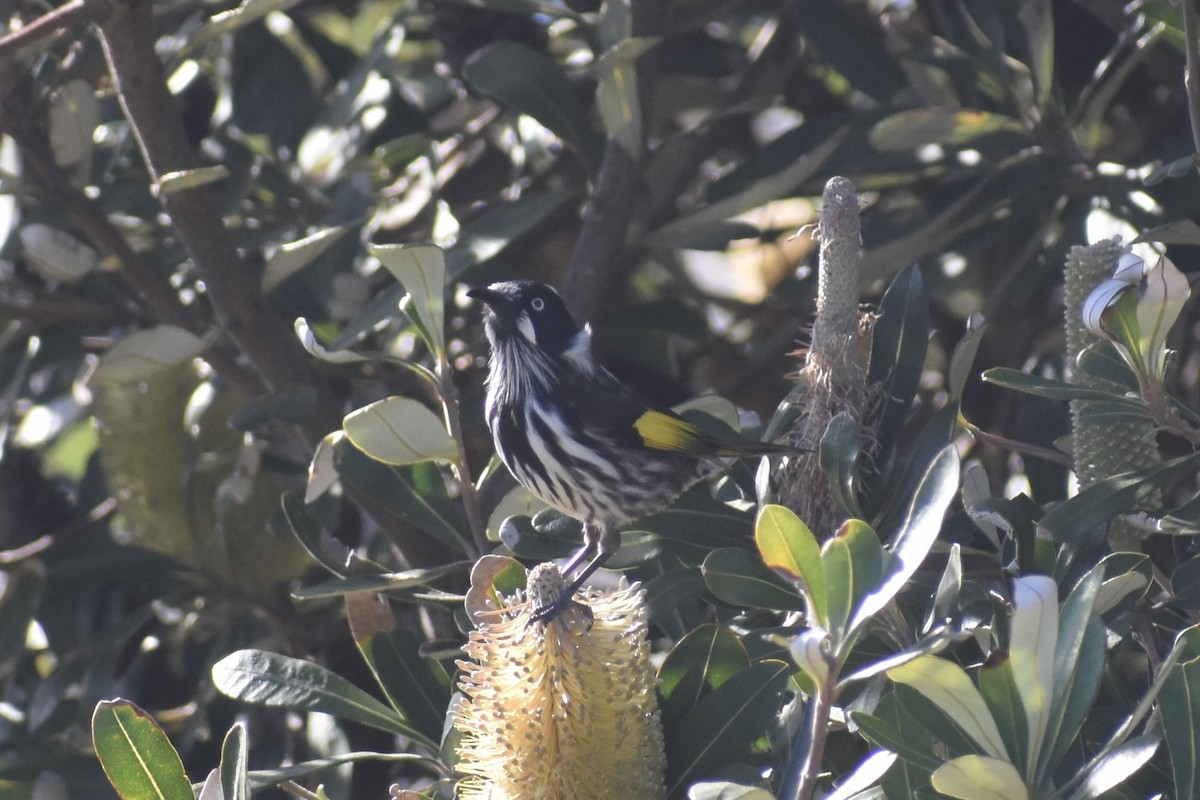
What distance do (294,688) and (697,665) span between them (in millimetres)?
608

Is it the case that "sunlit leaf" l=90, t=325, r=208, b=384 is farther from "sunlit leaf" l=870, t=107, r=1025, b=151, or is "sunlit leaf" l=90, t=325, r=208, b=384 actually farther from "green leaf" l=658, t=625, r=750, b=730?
"sunlit leaf" l=870, t=107, r=1025, b=151

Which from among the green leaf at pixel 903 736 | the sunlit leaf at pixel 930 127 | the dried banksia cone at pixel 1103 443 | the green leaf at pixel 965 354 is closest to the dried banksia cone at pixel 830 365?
the green leaf at pixel 965 354

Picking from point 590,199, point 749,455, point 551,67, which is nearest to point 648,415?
point 749,455

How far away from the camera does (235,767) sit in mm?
1835

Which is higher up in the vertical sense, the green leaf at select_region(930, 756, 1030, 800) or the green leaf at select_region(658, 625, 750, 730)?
the green leaf at select_region(930, 756, 1030, 800)

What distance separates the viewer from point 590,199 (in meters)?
3.17

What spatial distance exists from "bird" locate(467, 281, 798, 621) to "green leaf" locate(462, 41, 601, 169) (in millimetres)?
402

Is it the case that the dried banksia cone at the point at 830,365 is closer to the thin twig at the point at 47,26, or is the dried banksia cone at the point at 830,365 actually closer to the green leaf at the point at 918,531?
the green leaf at the point at 918,531

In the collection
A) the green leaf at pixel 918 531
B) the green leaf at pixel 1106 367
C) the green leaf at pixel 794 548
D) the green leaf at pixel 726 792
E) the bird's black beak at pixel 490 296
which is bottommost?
the bird's black beak at pixel 490 296

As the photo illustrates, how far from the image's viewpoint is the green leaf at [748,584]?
188 cm

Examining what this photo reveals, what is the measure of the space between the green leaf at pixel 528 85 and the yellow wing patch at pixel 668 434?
69cm

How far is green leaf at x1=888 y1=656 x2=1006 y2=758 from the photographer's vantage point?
141 centimetres

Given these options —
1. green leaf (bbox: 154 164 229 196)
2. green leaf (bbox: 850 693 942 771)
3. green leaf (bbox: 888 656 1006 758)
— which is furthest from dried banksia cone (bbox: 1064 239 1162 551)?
green leaf (bbox: 154 164 229 196)

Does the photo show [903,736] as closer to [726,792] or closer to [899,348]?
[726,792]
